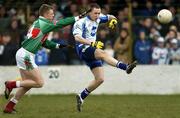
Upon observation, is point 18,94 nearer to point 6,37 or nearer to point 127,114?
point 127,114

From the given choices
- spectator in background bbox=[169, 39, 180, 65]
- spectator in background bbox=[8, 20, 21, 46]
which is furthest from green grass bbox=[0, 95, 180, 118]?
spectator in background bbox=[8, 20, 21, 46]

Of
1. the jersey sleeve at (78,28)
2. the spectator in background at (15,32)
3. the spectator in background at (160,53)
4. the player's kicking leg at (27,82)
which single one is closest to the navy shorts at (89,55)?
the jersey sleeve at (78,28)

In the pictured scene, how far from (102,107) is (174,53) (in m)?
5.61

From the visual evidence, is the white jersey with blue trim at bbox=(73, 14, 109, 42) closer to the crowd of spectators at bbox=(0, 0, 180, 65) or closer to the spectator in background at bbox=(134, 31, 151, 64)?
the crowd of spectators at bbox=(0, 0, 180, 65)

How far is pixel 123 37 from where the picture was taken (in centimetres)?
1931

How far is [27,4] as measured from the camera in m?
20.7

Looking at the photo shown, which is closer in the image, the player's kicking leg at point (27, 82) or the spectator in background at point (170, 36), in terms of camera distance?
the player's kicking leg at point (27, 82)

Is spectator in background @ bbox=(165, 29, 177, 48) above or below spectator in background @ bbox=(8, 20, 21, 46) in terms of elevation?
below

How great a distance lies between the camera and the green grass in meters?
12.6

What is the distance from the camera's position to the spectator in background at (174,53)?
19.3 meters

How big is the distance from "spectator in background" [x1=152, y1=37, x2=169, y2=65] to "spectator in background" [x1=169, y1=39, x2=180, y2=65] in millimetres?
155

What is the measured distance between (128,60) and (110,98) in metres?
2.05

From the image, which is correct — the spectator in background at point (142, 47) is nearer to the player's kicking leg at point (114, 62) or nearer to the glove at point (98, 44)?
the player's kicking leg at point (114, 62)

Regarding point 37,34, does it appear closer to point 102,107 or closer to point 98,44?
point 98,44
